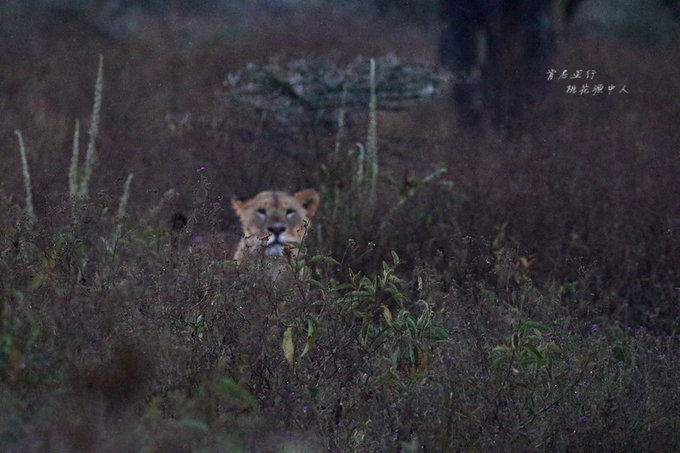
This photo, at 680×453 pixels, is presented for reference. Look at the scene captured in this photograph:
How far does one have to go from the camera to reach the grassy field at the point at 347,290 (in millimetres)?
4062

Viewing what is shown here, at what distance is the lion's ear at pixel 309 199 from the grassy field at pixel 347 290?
0.51 feet

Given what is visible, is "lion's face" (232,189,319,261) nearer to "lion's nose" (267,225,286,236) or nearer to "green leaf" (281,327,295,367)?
"lion's nose" (267,225,286,236)

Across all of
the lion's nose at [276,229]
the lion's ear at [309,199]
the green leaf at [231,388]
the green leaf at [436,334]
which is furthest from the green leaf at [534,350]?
the lion's ear at [309,199]

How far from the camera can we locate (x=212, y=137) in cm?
941

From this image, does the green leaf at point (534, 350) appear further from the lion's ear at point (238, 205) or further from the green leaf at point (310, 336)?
the lion's ear at point (238, 205)

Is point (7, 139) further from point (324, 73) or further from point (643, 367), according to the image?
point (643, 367)

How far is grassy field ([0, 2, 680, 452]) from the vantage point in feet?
13.3

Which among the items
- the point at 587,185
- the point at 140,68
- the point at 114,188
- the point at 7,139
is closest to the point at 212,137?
the point at 7,139

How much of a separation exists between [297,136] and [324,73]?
86 cm

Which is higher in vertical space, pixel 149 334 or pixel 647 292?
pixel 149 334

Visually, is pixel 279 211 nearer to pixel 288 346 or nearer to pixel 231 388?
pixel 288 346

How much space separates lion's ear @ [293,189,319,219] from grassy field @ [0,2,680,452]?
0.51 ft

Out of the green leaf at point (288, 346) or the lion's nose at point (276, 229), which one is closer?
the green leaf at point (288, 346)

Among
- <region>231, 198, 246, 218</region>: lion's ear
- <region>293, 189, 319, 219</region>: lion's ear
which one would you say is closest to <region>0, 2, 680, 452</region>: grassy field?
→ <region>293, 189, 319, 219</region>: lion's ear
